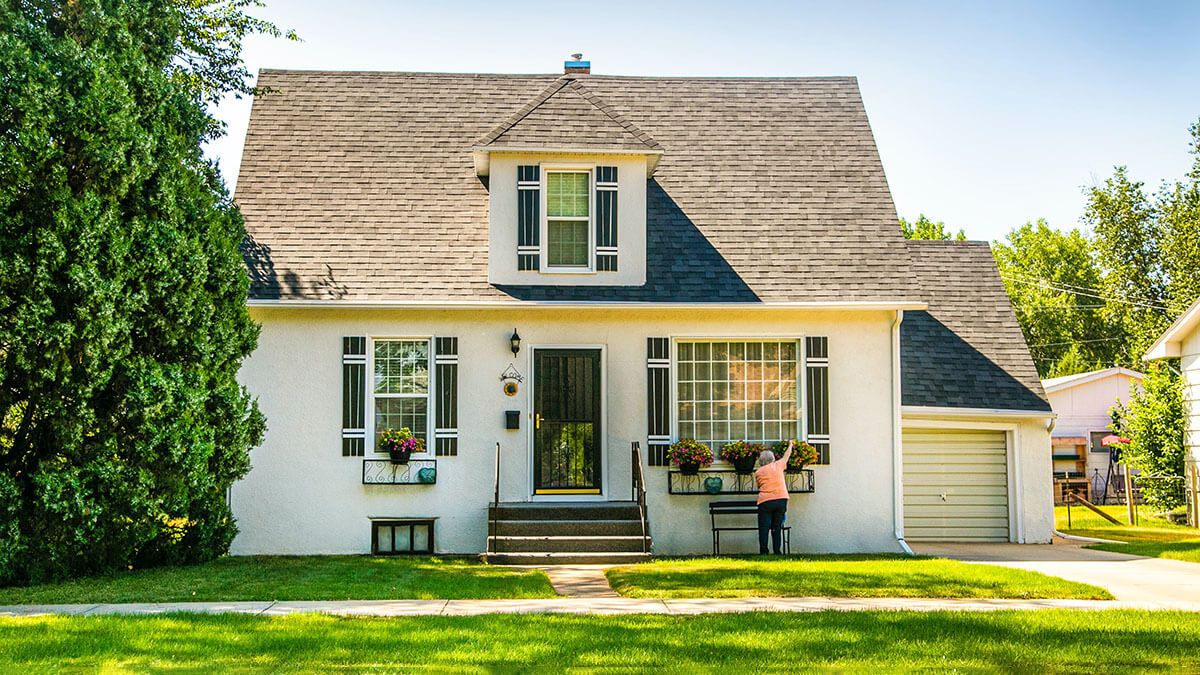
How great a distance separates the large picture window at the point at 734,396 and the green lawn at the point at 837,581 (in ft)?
8.90

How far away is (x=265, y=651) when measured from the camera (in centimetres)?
722

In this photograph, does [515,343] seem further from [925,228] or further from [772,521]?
[925,228]

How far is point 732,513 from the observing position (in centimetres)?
1429

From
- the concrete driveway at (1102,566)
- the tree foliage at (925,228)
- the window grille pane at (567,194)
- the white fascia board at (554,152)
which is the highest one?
the tree foliage at (925,228)

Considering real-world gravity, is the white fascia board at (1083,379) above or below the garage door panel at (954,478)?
above

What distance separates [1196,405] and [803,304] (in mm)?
10079

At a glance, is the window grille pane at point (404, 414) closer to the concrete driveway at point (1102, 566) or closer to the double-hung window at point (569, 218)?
the double-hung window at point (569, 218)

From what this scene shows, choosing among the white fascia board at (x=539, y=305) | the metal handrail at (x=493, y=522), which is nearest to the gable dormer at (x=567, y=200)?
the white fascia board at (x=539, y=305)

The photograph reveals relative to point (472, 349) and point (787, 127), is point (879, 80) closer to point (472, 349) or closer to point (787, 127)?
point (787, 127)

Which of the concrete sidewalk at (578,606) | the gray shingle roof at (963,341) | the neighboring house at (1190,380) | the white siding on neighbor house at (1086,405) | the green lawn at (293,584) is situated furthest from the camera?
the white siding on neighbor house at (1086,405)

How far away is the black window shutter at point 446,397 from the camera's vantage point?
14203 mm

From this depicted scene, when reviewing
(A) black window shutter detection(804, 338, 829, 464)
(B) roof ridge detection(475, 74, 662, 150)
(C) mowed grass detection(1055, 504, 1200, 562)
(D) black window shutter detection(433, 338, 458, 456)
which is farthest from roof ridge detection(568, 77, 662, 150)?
(C) mowed grass detection(1055, 504, 1200, 562)

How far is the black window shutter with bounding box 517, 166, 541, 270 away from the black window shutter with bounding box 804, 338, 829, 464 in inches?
157

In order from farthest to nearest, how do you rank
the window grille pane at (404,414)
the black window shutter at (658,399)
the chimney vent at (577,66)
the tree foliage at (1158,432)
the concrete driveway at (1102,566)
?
1. the tree foliage at (1158,432)
2. the chimney vent at (577,66)
3. the black window shutter at (658,399)
4. the window grille pane at (404,414)
5. the concrete driveway at (1102,566)
